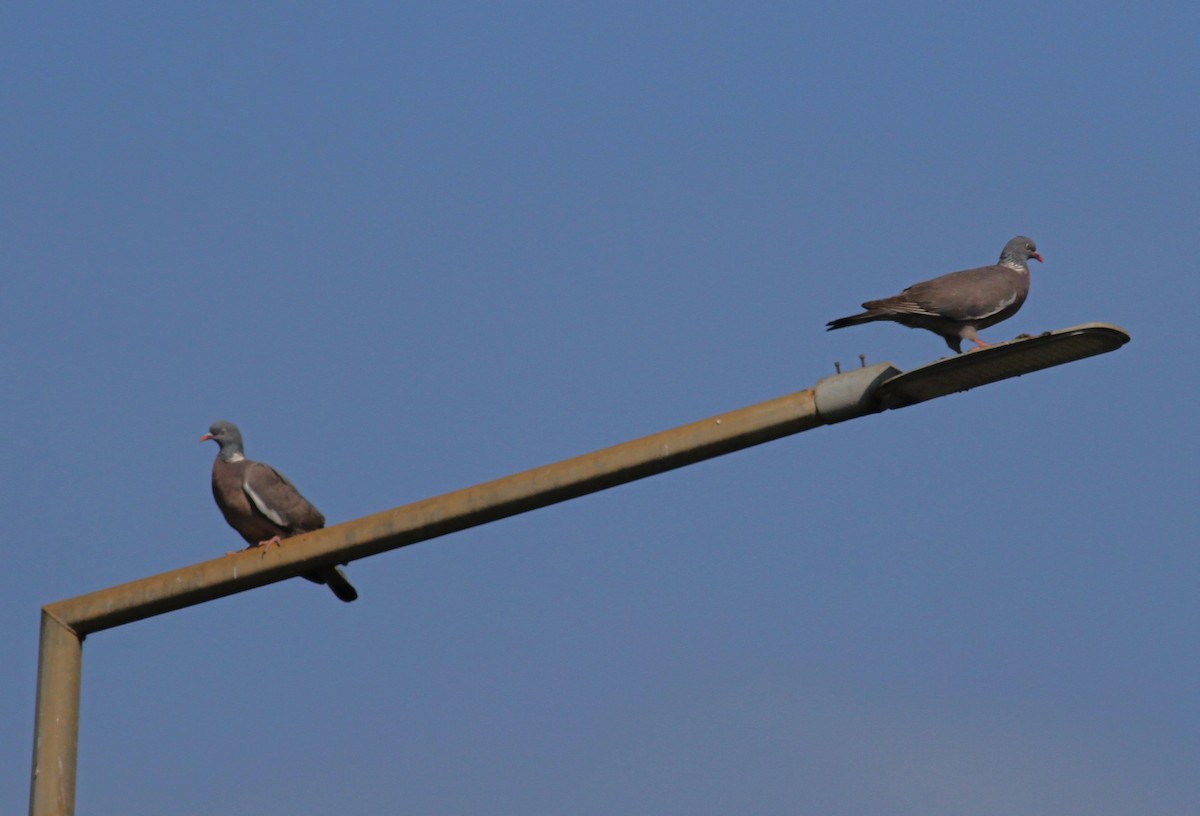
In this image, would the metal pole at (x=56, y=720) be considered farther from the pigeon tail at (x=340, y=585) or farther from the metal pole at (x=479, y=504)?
the pigeon tail at (x=340, y=585)

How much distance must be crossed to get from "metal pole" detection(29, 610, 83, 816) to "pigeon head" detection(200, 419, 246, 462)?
5.83 m

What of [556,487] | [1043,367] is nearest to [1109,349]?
[1043,367]

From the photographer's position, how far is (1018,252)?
1341 cm

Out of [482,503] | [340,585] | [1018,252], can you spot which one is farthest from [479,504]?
[1018,252]

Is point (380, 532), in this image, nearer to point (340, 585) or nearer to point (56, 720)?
point (56, 720)

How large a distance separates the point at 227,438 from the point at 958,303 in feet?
17.7

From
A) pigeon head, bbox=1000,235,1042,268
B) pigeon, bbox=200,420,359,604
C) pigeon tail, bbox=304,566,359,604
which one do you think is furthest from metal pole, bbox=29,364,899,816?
pigeon head, bbox=1000,235,1042,268

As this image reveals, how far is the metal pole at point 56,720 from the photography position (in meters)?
7.00

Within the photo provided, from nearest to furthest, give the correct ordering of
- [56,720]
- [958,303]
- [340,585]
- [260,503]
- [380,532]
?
1. [56,720]
2. [380,532]
3. [340,585]
4. [958,303]
5. [260,503]

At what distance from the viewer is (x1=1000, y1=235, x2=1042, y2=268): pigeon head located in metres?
13.3

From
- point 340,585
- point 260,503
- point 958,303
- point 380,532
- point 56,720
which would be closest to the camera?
point 56,720

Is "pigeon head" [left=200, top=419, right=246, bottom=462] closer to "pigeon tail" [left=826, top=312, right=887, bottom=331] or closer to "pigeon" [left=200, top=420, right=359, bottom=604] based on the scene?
"pigeon" [left=200, top=420, right=359, bottom=604]

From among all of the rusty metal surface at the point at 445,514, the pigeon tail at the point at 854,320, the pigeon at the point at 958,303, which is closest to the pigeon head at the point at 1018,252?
the pigeon at the point at 958,303

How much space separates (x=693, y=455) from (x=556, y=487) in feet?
1.83
